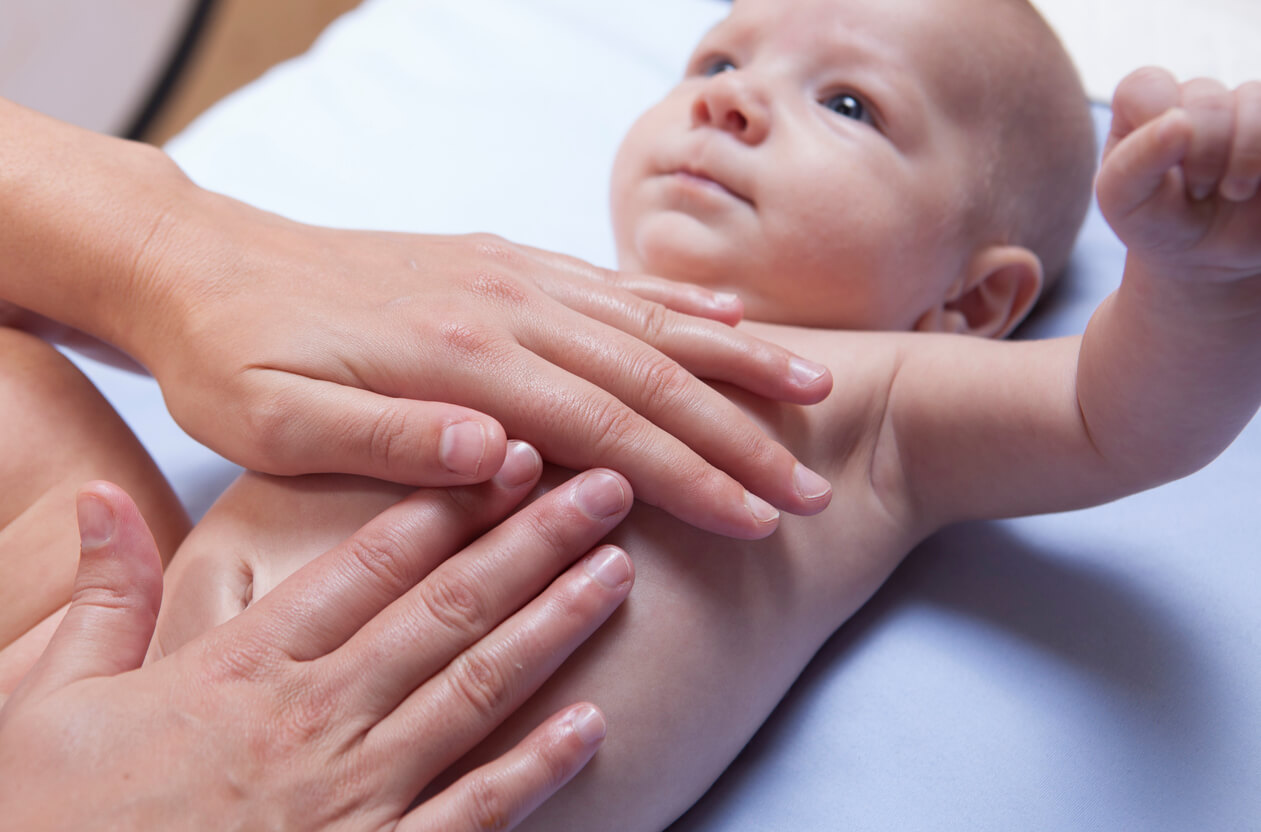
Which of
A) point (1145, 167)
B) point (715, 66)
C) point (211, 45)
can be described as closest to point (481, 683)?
point (1145, 167)

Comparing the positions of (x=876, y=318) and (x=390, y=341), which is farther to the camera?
(x=876, y=318)

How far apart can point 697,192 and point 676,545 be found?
419 millimetres

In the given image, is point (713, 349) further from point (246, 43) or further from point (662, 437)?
point (246, 43)

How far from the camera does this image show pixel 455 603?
0.67 meters

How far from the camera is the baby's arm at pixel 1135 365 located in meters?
0.55

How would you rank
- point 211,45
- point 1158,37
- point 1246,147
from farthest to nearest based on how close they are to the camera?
point 211,45 < point 1158,37 < point 1246,147

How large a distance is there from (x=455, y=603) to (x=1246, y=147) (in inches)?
22.5

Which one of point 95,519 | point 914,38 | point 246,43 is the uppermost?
point 914,38

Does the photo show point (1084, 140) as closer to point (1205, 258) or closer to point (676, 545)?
point (1205, 258)

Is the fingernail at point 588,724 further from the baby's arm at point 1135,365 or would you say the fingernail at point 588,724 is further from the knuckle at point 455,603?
the baby's arm at point 1135,365

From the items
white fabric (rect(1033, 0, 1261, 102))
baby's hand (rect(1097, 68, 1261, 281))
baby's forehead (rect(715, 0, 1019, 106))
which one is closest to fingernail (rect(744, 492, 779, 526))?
baby's hand (rect(1097, 68, 1261, 281))

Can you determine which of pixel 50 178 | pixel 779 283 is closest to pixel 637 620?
pixel 779 283

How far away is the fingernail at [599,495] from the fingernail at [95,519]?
1.04ft

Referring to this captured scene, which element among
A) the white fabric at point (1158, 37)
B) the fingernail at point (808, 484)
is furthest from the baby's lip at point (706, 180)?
the white fabric at point (1158, 37)
